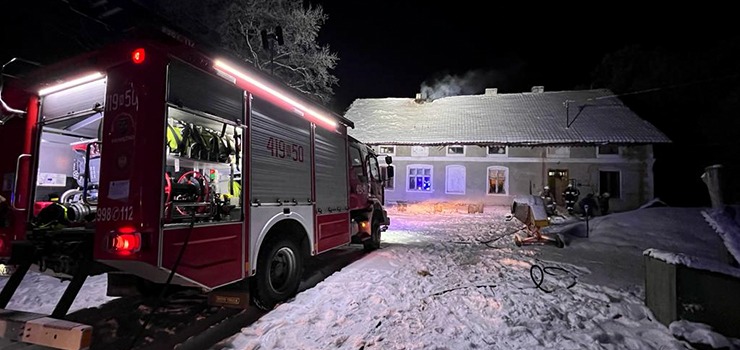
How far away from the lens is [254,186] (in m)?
4.02

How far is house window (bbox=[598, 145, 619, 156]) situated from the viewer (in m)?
21.1

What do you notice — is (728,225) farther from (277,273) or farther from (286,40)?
(286,40)

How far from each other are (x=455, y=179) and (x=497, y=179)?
268cm

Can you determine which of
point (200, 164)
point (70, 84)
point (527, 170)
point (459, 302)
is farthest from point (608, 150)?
point (70, 84)

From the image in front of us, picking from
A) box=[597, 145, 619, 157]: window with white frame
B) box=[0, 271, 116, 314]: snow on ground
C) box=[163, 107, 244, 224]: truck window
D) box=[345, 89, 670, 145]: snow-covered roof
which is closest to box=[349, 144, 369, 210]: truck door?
box=[163, 107, 244, 224]: truck window

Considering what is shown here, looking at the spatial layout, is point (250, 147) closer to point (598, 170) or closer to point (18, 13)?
point (18, 13)

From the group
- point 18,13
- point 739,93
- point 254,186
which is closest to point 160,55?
point 254,186

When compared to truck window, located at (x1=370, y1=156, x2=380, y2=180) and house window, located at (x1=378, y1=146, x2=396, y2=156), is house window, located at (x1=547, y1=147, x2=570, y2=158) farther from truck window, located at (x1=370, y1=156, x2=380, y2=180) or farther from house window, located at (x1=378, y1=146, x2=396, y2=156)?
truck window, located at (x1=370, y1=156, x2=380, y2=180)

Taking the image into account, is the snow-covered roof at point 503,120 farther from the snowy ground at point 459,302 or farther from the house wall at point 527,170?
the snowy ground at point 459,302

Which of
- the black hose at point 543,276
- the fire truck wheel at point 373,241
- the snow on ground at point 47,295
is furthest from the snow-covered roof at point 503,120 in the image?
the snow on ground at point 47,295

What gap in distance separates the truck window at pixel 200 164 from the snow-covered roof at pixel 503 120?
63.7ft

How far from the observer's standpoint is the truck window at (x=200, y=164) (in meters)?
3.47

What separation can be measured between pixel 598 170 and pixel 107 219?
24534 mm

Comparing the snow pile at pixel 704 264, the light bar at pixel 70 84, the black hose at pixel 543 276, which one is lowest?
the black hose at pixel 543 276
